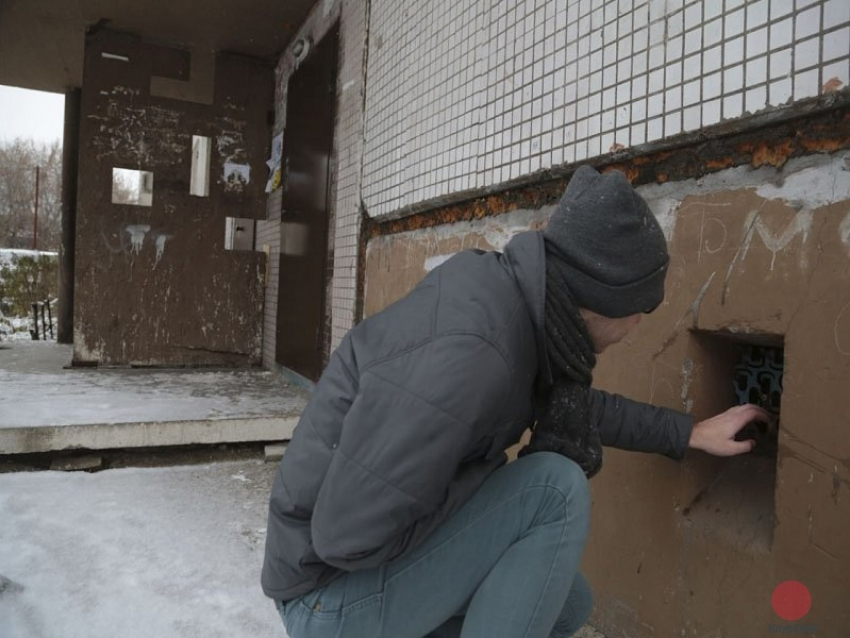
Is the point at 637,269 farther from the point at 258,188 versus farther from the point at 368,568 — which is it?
the point at 258,188

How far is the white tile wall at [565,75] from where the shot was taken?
1479mm

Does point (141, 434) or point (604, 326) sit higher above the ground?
A: point (604, 326)

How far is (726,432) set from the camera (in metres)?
1.58

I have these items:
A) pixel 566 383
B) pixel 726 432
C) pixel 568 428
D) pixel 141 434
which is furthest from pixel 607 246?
pixel 141 434

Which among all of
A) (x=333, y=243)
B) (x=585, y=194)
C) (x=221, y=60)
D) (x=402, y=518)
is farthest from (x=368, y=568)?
(x=221, y=60)

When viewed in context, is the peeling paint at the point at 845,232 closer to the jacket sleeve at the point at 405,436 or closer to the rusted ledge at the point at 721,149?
the rusted ledge at the point at 721,149

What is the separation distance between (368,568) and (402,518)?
8.9 inches

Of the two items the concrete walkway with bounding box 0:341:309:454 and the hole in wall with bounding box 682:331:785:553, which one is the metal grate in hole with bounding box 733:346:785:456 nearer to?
the hole in wall with bounding box 682:331:785:553

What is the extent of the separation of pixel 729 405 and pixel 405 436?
4.02ft

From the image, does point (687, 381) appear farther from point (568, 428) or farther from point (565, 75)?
point (565, 75)

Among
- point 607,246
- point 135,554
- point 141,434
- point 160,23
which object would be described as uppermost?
point 160,23

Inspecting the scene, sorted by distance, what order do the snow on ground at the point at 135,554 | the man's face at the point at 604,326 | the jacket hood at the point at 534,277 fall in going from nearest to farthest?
the jacket hood at the point at 534,277 < the man's face at the point at 604,326 < the snow on ground at the point at 135,554

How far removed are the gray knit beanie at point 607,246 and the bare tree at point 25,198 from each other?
111ft

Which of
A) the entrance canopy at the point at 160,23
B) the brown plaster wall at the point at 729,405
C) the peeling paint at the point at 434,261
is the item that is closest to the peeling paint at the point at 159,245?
the entrance canopy at the point at 160,23
